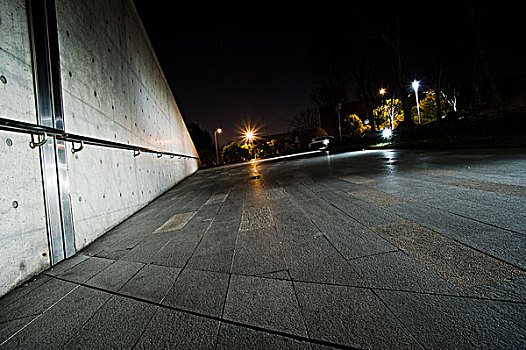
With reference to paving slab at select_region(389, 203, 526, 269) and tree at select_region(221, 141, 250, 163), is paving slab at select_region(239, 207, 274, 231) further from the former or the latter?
tree at select_region(221, 141, 250, 163)

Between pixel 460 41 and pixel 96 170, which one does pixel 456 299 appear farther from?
pixel 460 41

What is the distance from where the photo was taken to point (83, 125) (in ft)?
11.8

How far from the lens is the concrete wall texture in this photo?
90.0 inches

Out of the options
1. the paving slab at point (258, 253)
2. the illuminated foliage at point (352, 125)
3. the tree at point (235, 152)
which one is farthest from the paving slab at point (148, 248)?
the illuminated foliage at point (352, 125)

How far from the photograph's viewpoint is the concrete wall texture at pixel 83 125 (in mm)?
2285

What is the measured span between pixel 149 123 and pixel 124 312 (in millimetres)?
7022

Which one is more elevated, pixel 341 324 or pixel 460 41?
pixel 460 41

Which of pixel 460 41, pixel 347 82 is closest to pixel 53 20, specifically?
pixel 460 41

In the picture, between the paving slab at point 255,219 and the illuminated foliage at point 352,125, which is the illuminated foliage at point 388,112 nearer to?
the illuminated foliage at point 352,125

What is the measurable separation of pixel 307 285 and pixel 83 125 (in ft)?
12.9

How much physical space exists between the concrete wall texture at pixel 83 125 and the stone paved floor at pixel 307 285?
485 mm

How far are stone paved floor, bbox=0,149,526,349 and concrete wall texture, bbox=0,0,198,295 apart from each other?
48cm

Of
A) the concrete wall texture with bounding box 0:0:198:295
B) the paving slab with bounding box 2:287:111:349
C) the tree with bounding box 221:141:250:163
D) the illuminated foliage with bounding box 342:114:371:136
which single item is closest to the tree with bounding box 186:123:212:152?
the tree with bounding box 221:141:250:163

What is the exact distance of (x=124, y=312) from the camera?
67.2 inches
